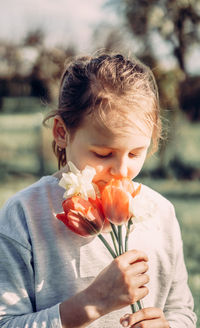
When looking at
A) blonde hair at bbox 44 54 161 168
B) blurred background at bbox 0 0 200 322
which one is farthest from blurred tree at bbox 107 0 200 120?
blonde hair at bbox 44 54 161 168

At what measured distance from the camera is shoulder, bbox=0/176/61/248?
1.75 metres

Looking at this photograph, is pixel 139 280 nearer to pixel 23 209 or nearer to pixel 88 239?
pixel 88 239

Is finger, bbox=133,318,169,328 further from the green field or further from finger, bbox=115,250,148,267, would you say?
the green field

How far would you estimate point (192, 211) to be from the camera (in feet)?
22.3

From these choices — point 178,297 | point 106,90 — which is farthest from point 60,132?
point 178,297

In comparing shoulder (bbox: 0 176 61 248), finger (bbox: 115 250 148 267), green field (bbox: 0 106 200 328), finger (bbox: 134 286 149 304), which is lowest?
green field (bbox: 0 106 200 328)

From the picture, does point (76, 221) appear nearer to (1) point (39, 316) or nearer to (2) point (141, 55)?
(1) point (39, 316)

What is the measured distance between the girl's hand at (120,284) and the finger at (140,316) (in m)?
0.06

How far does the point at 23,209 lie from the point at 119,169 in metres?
0.43

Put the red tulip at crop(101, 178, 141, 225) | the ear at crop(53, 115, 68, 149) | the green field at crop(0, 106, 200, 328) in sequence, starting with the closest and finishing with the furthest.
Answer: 1. the red tulip at crop(101, 178, 141, 225)
2. the ear at crop(53, 115, 68, 149)
3. the green field at crop(0, 106, 200, 328)

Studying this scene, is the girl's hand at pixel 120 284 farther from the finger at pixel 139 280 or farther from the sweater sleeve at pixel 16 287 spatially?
the sweater sleeve at pixel 16 287

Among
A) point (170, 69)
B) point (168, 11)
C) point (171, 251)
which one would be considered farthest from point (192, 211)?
point (168, 11)

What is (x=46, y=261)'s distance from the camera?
5.92 feet

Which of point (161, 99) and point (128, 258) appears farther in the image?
point (161, 99)
